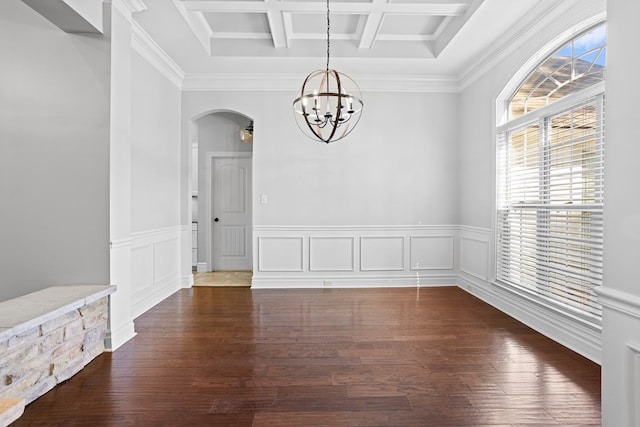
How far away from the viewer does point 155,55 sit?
432 cm

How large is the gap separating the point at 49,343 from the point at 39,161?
143 centimetres

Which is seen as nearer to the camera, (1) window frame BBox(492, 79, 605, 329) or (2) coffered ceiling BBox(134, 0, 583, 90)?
(1) window frame BBox(492, 79, 605, 329)

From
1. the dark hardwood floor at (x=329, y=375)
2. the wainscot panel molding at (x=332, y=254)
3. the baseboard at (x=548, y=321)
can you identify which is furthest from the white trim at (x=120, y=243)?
the baseboard at (x=548, y=321)

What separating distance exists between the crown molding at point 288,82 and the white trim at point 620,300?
14.2ft

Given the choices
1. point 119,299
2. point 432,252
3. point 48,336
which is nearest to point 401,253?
point 432,252

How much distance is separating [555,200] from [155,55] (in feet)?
14.9

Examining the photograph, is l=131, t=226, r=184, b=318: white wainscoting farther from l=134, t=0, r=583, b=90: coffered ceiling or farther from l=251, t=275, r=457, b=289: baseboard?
l=134, t=0, r=583, b=90: coffered ceiling

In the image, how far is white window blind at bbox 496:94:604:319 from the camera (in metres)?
2.89

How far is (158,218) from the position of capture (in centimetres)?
451

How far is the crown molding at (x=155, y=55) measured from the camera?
386 cm

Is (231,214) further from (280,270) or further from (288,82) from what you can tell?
(288,82)

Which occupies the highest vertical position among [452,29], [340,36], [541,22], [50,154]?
[340,36]

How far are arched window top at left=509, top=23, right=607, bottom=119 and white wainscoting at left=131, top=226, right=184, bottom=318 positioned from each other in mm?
4377

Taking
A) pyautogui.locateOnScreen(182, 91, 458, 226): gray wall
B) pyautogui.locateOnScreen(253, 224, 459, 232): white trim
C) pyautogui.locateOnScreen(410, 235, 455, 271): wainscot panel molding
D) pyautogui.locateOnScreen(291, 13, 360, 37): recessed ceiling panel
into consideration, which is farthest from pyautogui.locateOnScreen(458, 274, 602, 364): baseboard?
pyautogui.locateOnScreen(291, 13, 360, 37): recessed ceiling panel
